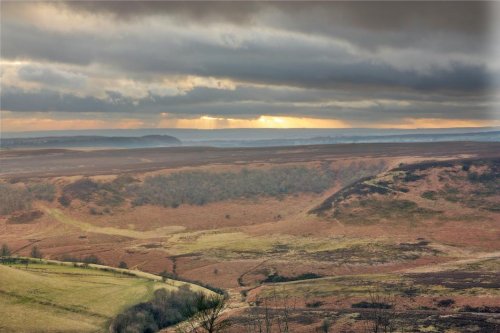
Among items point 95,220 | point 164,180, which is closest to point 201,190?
point 164,180

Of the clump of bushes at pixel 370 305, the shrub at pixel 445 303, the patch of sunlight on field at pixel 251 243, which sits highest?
the shrub at pixel 445 303

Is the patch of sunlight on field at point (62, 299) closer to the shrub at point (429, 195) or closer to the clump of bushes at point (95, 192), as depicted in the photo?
the shrub at point (429, 195)

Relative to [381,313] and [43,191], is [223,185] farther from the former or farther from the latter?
[381,313]

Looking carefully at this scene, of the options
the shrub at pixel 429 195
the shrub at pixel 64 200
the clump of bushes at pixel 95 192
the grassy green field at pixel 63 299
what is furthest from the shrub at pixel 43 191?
the shrub at pixel 429 195

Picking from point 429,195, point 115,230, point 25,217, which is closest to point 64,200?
point 25,217

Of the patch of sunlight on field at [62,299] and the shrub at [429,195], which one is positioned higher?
the shrub at [429,195]

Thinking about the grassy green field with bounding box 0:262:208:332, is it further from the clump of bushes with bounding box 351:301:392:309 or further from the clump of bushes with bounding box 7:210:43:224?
the clump of bushes with bounding box 7:210:43:224

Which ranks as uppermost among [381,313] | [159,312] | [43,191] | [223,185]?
[43,191]
